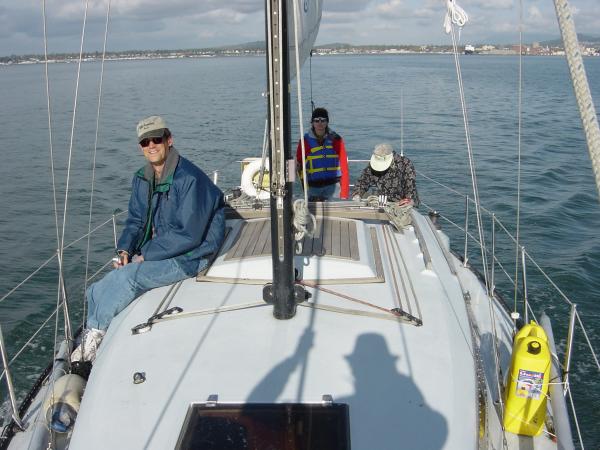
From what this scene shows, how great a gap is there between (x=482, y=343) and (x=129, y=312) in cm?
278

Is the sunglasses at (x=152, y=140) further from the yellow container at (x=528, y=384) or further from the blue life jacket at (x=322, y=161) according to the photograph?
the blue life jacket at (x=322, y=161)

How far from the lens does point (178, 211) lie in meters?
3.96

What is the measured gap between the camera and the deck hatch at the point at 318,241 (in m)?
4.33

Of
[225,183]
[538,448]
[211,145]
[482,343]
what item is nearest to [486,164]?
[225,183]

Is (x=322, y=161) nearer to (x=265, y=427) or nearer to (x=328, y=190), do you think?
(x=328, y=190)

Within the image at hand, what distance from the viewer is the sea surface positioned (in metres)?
7.82

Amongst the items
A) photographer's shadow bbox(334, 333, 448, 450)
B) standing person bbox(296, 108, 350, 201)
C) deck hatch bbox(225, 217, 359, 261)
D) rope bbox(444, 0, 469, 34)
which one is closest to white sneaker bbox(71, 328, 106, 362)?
deck hatch bbox(225, 217, 359, 261)

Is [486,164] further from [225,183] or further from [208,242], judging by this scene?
[208,242]

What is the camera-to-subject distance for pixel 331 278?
411 cm

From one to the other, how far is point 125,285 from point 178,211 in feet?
2.27

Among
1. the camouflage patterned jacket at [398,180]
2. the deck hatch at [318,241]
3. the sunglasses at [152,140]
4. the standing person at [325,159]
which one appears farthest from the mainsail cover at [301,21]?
the camouflage patterned jacket at [398,180]

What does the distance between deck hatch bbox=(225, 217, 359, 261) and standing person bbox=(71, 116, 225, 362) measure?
36cm

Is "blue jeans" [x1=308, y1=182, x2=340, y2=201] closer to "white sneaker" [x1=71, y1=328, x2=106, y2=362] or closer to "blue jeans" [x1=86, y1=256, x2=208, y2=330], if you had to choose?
"blue jeans" [x1=86, y1=256, x2=208, y2=330]

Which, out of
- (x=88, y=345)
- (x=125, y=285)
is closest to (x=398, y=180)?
(x=125, y=285)
